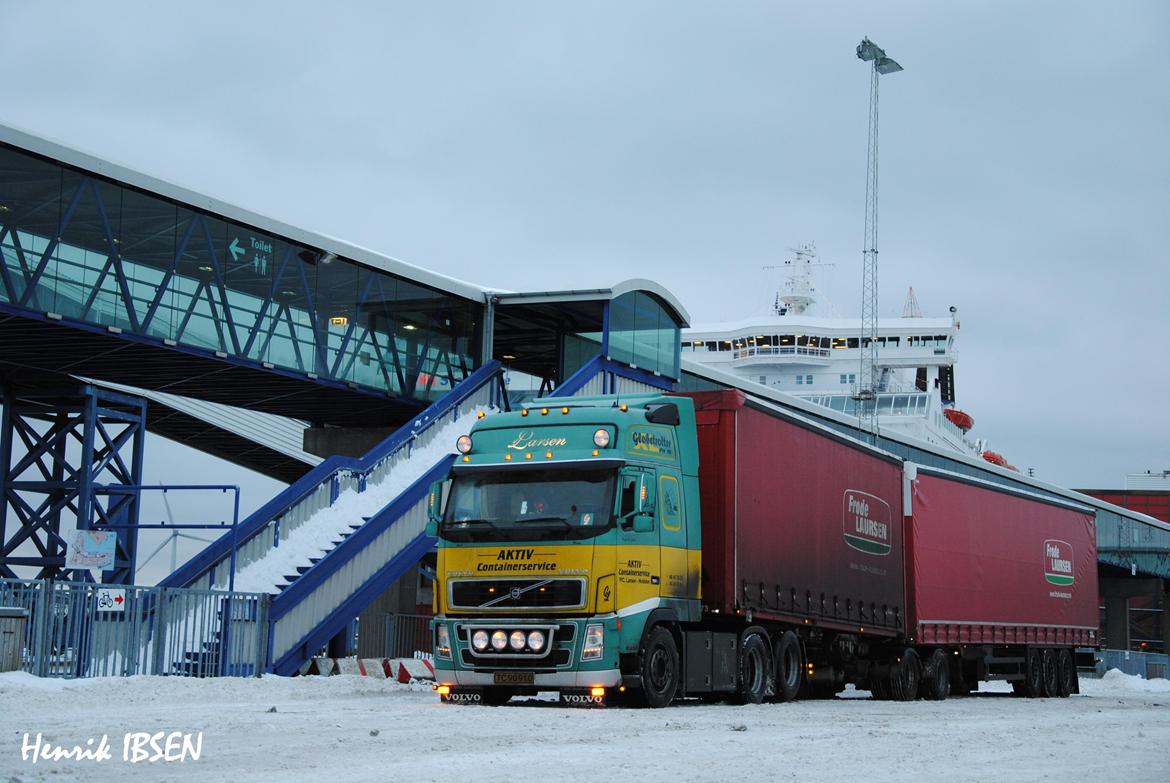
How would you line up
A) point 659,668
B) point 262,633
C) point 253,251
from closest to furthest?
point 659,668 < point 262,633 < point 253,251

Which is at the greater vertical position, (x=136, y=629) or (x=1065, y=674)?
(x=136, y=629)

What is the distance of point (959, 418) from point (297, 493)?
87887 millimetres

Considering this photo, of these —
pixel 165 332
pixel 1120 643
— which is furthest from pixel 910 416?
pixel 165 332

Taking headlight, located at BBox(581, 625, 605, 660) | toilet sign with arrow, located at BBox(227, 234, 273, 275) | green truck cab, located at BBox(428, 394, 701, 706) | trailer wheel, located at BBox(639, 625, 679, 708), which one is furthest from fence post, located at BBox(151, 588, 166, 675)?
toilet sign with arrow, located at BBox(227, 234, 273, 275)

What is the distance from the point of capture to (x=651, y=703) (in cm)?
1792

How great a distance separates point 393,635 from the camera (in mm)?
31047

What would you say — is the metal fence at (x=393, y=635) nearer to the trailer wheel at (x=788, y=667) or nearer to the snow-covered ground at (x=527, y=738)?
the snow-covered ground at (x=527, y=738)

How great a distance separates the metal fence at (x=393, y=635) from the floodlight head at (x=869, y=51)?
6122 centimetres

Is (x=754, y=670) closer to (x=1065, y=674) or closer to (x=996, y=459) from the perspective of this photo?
(x=1065, y=674)

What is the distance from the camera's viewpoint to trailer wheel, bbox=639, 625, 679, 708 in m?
17.8

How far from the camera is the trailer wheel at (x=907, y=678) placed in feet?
83.0

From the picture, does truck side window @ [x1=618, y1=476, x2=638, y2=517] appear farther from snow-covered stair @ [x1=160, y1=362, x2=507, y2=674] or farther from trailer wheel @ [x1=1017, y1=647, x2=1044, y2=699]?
trailer wheel @ [x1=1017, y1=647, x2=1044, y2=699]

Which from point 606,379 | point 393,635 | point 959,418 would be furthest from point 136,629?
point 959,418

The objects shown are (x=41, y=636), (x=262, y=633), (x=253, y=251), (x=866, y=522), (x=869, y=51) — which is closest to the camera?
(x=41, y=636)
